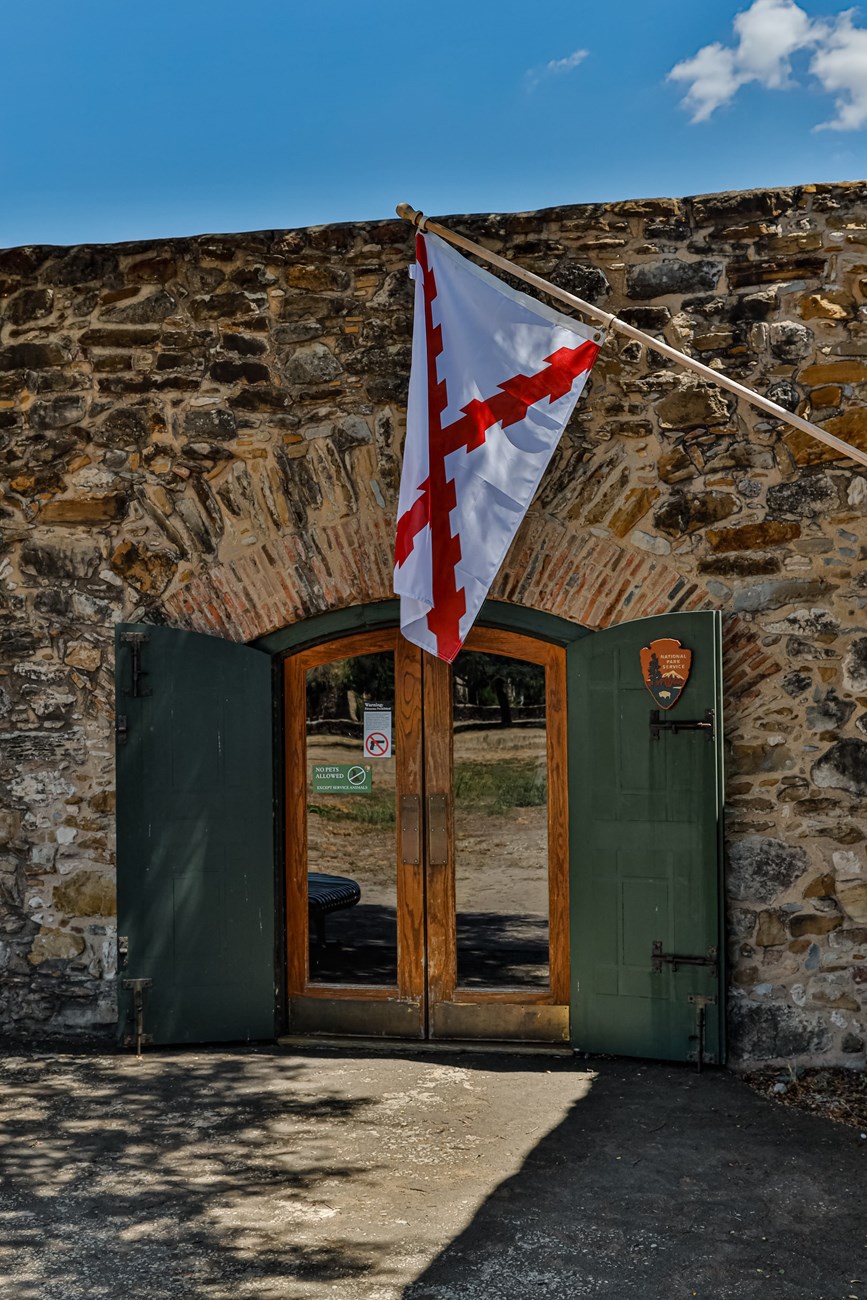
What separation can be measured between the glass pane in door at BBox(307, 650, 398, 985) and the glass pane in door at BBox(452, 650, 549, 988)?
0.40m

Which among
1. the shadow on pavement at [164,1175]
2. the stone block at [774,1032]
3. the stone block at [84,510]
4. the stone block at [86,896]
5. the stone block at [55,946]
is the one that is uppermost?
the stone block at [84,510]

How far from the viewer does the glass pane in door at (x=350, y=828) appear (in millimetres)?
6191

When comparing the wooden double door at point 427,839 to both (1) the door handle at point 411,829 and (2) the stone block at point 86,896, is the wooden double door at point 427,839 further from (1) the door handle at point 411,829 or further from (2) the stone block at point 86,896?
(2) the stone block at point 86,896

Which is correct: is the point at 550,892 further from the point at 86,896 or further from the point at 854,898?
the point at 86,896

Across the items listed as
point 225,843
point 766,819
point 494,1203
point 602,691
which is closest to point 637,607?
point 602,691

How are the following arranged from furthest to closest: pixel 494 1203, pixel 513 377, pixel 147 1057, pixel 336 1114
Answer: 1. pixel 147 1057
2. pixel 513 377
3. pixel 336 1114
4. pixel 494 1203

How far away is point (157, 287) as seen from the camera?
621 cm

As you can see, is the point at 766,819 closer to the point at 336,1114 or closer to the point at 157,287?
the point at 336,1114

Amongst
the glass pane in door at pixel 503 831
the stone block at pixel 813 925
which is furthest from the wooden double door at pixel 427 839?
the stone block at pixel 813 925

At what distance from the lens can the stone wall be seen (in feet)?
18.6

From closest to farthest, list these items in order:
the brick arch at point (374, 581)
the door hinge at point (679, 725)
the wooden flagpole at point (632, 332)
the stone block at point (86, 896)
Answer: the wooden flagpole at point (632, 332) → the door hinge at point (679, 725) → the brick arch at point (374, 581) → the stone block at point (86, 896)

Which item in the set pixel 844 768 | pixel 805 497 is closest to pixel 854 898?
pixel 844 768

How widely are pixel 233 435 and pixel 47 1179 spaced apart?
11.4ft

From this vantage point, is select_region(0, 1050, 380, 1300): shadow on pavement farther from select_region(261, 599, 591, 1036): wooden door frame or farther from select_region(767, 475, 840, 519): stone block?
select_region(767, 475, 840, 519): stone block
